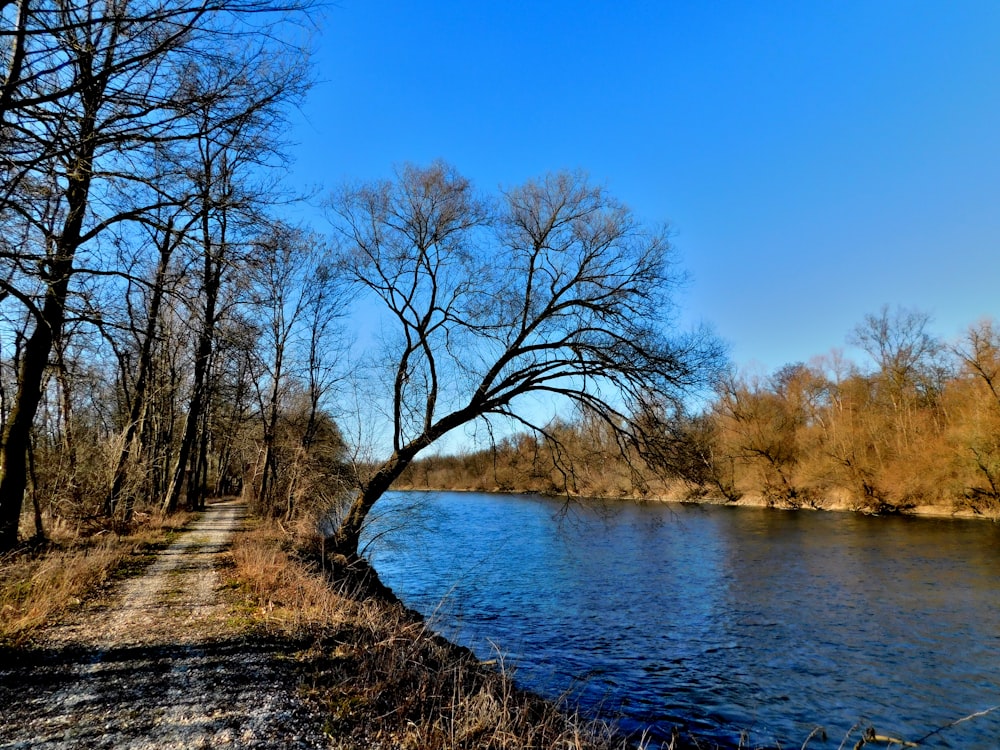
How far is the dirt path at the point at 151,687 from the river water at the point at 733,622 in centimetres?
379

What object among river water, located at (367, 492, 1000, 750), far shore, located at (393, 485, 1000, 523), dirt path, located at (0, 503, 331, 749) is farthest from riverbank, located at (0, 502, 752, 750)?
far shore, located at (393, 485, 1000, 523)

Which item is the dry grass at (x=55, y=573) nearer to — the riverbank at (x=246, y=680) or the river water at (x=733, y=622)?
the riverbank at (x=246, y=680)

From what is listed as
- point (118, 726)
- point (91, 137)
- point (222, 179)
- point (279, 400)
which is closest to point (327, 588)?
point (118, 726)

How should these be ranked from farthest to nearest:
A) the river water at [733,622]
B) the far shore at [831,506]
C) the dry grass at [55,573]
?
the far shore at [831,506] → the river water at [733,622] → the dry grass at [55,573]

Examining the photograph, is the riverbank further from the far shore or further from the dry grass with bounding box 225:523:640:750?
the far shore

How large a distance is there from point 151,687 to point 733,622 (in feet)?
36.3

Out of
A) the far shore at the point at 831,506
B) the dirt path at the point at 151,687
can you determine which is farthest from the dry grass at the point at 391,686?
the far shore at the point at 831,506

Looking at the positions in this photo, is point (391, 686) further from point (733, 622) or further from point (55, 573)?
point (733, 622)

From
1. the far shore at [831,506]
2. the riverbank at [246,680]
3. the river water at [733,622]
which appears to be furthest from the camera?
the far shore at [831,506]

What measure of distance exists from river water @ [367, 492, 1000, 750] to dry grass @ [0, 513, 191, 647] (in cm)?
544

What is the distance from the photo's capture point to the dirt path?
13.3ft

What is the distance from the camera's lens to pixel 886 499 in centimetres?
3372

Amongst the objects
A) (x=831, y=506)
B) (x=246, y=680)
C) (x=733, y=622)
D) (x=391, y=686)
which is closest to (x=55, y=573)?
(x=246, y=680)

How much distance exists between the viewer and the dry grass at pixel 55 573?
6.14 m
